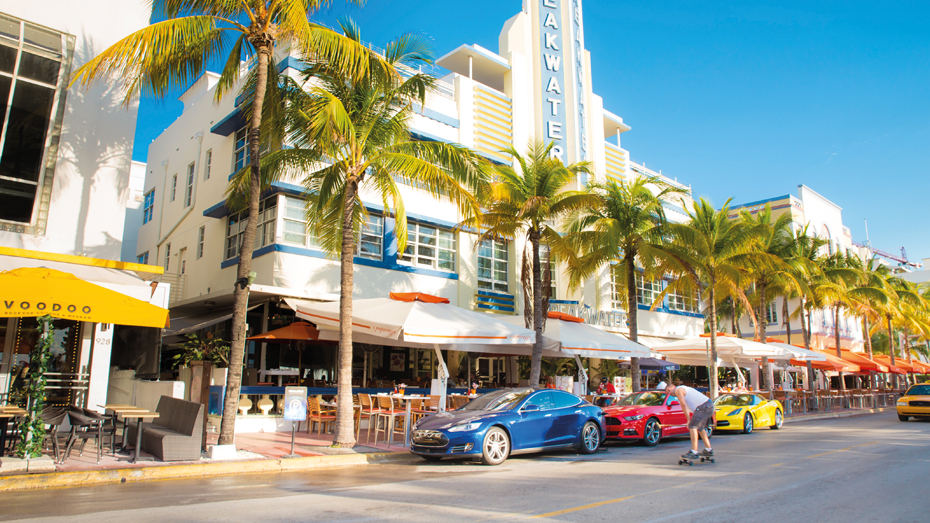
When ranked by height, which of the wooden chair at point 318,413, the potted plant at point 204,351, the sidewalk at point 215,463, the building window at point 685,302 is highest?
the building window at point 685,302

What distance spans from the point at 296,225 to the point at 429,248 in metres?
5.51

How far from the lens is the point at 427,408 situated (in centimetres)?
1573

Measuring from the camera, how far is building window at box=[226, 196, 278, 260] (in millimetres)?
19969

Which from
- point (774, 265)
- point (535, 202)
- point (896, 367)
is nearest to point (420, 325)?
point (535, 202)

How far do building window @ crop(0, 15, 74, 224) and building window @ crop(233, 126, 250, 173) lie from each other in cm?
748

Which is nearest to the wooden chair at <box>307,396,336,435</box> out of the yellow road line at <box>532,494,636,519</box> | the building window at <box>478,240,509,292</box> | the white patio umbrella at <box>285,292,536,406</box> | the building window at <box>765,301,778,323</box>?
the white patio umbrella at <box>285,292,536,406</box>

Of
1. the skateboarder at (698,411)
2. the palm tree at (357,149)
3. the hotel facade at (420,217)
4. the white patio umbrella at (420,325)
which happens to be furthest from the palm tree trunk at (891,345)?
the palm tree at (357,149)

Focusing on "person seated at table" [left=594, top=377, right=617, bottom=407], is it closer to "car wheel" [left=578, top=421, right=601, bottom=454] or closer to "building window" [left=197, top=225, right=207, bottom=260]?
"car wheel" [left=578, top=421, right=601, bottom=454]

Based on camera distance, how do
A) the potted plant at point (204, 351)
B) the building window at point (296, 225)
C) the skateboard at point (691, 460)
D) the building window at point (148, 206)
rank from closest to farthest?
the skateboard at point (691, 460)
the potted plant at point (204, 351)
the building window at point (296, 225)
the building window at point (148, 206)

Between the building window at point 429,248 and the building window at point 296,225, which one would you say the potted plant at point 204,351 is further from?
the building window at point 429,248

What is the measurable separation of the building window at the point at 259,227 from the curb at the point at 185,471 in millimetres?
9456

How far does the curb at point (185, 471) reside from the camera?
8445mm

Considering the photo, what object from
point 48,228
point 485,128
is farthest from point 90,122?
point 485,128

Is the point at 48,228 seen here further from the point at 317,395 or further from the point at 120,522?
the point at 120,522
